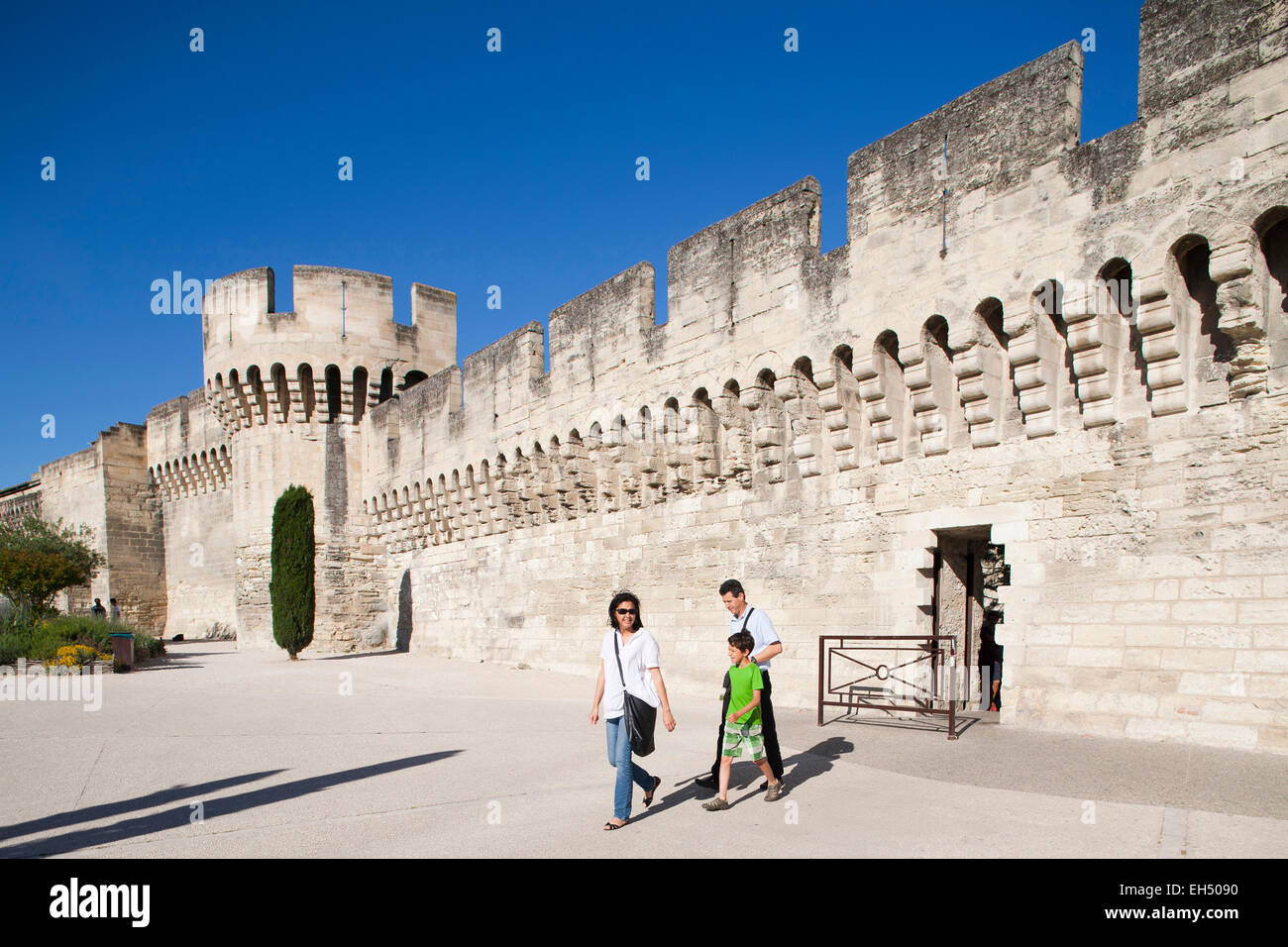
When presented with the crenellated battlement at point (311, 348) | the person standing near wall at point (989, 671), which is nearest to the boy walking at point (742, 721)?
the person standing near wall at point (989, 671)

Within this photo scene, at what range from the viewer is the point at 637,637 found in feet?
16.8

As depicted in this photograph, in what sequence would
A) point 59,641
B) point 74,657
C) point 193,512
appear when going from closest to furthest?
point 74,657, point 59,641, point 193,512

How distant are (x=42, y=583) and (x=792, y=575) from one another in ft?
51.9

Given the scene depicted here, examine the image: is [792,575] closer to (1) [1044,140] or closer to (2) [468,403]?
(1) [1044,140]

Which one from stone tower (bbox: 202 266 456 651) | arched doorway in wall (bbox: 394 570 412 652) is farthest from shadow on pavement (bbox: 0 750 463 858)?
stone tower (bbox: 202 266 456 651)

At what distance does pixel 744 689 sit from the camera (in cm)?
536

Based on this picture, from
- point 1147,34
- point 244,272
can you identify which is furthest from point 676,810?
point 244,272

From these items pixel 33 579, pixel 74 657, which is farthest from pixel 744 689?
pixel 33 579

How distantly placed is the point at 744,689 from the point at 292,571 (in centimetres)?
1497

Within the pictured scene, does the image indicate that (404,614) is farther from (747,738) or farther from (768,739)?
(747,738)

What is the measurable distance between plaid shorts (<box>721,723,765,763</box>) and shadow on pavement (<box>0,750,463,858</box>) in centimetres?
265

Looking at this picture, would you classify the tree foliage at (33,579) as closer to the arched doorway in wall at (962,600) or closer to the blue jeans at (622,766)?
the blue jeans at (622,766)

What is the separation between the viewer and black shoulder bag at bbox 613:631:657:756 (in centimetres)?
492

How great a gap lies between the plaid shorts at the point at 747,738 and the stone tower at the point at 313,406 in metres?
16.1
